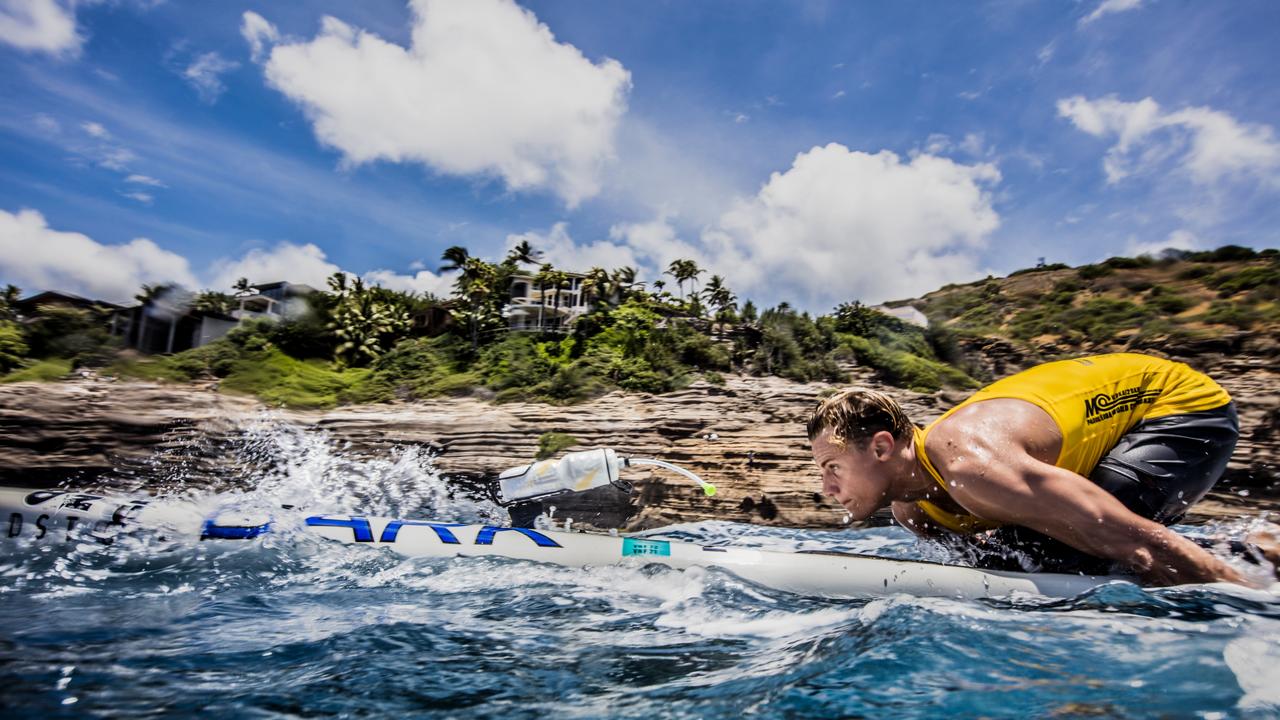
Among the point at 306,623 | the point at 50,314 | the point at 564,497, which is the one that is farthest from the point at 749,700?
the point at 50,314

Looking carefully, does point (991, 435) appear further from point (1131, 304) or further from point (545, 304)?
point (545, 304)

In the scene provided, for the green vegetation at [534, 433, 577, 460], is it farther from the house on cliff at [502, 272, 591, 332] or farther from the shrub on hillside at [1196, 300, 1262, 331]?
the shrub on hillside at [1196, 300, 1262, 331]

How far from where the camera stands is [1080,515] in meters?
2.61

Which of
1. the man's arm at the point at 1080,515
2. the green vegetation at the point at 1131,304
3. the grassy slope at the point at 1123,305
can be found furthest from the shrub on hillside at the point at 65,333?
the grassy slope at the point at 1123,305

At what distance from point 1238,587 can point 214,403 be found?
23.8 meters

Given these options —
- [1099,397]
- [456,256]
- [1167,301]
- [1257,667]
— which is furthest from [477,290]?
[1257,667]

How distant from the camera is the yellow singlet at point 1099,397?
282 cm

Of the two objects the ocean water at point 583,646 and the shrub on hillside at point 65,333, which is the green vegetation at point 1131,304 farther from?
the shrub on hillside at point 65,333

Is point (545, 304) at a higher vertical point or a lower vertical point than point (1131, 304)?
higher

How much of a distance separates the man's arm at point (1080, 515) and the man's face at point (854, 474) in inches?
16.6

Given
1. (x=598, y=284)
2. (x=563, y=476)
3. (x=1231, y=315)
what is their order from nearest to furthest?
(x=563, y=476) < (x=1231, y=315) < (x=598, y=284)

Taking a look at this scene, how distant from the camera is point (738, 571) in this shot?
149 inches

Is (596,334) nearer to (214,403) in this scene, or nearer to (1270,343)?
(214,403)

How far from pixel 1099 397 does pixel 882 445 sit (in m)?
1.04
